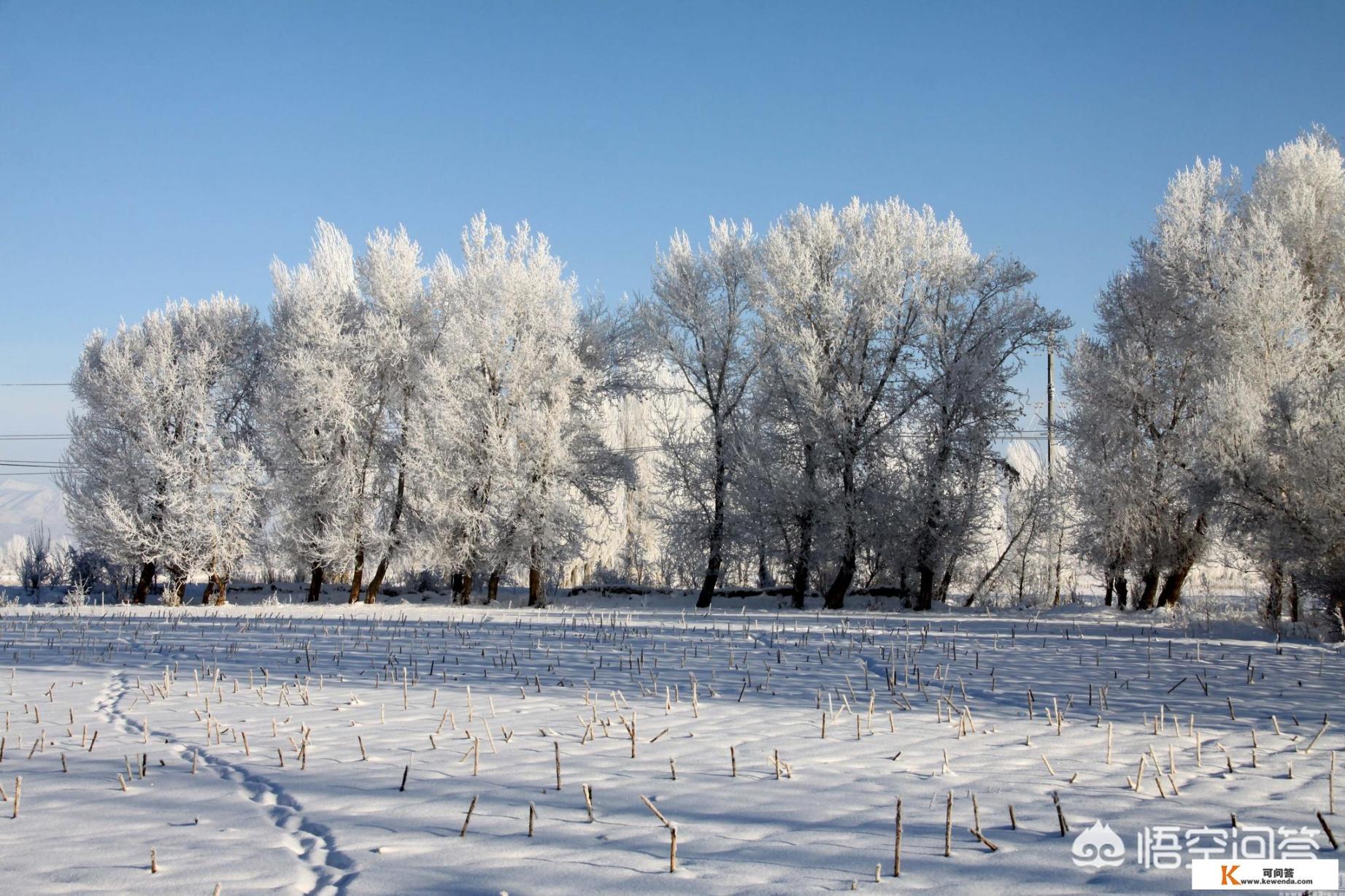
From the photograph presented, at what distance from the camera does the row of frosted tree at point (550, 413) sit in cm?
2270

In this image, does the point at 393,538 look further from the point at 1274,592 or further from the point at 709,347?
the point at 1274,592

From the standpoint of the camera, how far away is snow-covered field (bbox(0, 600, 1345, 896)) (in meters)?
3.60

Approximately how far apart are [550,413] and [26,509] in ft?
559

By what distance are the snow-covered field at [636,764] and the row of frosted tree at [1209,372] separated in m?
7.08

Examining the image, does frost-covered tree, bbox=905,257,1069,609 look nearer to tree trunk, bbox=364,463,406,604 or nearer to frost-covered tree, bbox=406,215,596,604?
frost-covered tree, bbox=406,215,596,604

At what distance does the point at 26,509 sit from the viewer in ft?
505

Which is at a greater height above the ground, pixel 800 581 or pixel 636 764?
pixel 800 581

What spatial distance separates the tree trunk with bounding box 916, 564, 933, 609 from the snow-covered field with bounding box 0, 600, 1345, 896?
11878mm

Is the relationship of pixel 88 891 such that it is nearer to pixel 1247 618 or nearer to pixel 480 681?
pixel 480 681

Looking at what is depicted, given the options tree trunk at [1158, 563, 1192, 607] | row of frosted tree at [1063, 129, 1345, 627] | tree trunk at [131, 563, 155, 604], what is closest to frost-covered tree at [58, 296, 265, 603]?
tree trunk at [131, 563, 155, 604]

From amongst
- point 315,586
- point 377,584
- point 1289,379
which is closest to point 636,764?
point 1289,379

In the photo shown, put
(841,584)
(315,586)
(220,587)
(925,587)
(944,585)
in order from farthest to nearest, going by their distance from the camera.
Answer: (315,586)
(944,585)
(220,587)
(841,584)
(925,587)

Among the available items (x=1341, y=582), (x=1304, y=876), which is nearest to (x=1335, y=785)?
(x=1304, y=876)

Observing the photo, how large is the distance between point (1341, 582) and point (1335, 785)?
447 inches
